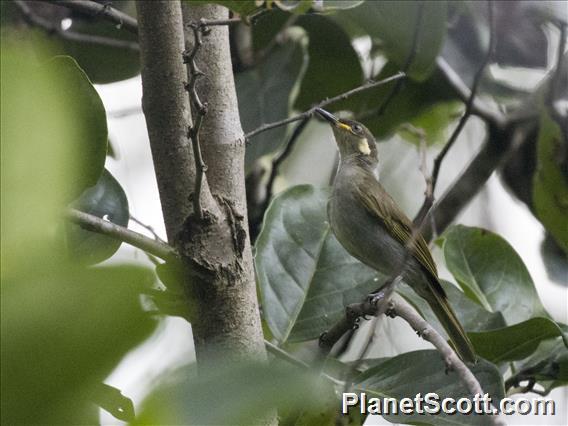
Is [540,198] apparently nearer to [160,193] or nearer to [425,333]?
[425,333]

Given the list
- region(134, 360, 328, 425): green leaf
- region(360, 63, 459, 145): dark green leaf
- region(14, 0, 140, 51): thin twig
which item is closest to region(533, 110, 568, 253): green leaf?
region(360, 63, 459, 145): dark green leaf

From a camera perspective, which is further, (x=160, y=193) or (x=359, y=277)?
(x=359, y=277)

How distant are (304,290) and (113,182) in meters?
0.64

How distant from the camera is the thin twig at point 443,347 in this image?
1.41m

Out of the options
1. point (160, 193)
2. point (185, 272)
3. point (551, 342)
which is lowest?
point (551, 342)

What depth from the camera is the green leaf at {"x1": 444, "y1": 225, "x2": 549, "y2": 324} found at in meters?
2.51

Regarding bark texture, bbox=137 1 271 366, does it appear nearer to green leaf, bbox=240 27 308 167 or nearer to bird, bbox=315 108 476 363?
bird, bbox=315 108 476 363

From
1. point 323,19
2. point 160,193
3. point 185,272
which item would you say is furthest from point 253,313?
point 323,19

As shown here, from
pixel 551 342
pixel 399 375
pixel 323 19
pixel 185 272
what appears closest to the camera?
pixel 185 272

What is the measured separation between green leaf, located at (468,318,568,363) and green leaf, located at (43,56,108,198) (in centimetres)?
109

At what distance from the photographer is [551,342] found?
2273 mm

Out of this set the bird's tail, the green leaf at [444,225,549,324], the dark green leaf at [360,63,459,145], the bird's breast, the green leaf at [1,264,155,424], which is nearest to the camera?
the green leaf at [1,264,155,424]

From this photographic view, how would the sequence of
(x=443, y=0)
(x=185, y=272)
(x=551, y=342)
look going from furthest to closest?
(x=443, y=0) < (x=551, y=342) < (x=185, y=272)

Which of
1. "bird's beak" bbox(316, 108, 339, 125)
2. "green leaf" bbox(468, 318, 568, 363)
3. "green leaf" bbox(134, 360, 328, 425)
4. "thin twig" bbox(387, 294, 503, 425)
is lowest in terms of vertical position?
"green leaf" bbox(468, 318, 568, 363)
